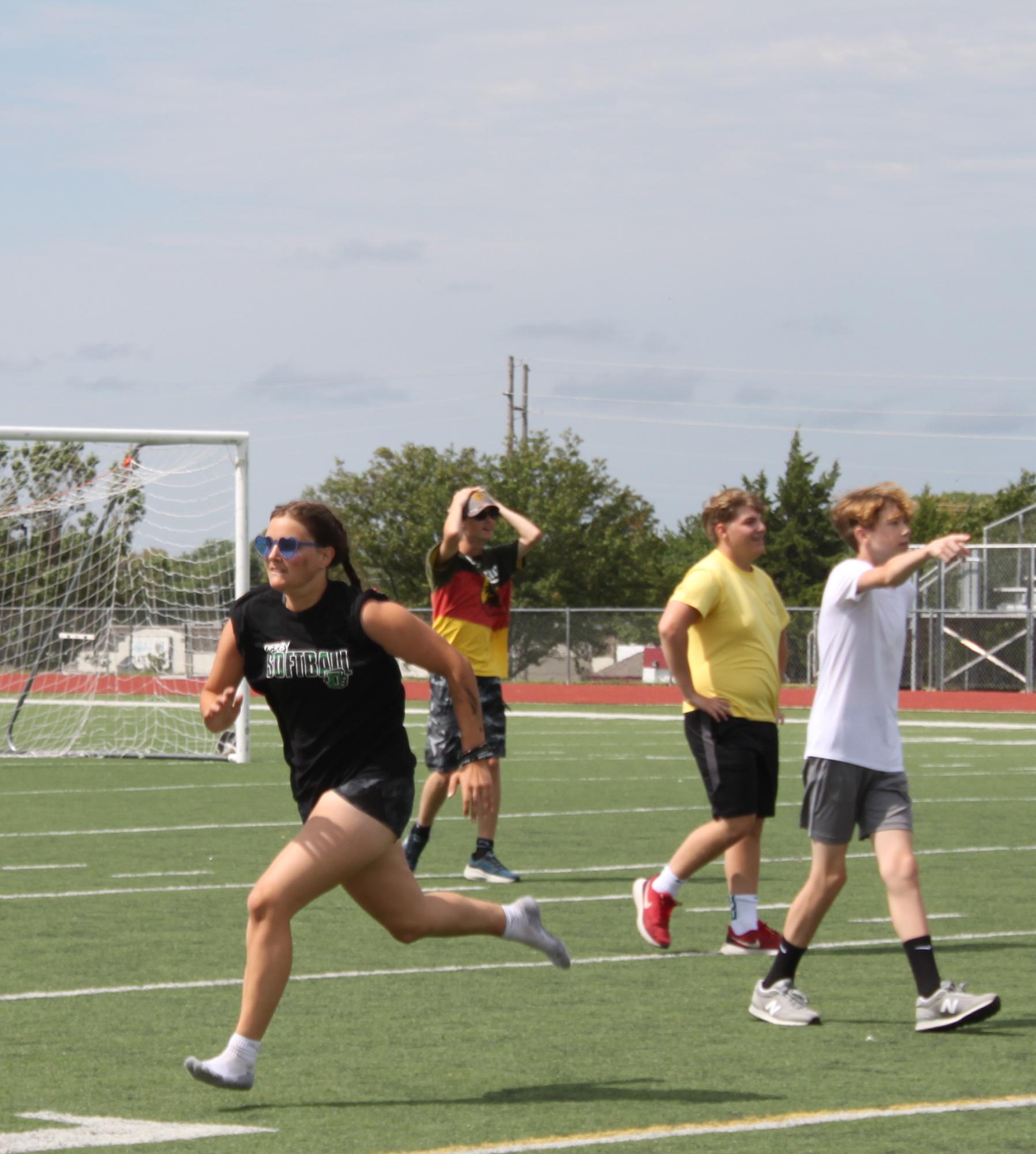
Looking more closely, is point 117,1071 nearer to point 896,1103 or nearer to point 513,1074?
point 513,1074

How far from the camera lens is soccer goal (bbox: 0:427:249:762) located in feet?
73.3

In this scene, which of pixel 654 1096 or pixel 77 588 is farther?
pixel 77 588

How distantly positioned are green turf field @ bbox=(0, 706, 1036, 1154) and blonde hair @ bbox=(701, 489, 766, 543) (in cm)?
184

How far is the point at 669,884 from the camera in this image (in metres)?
8.78

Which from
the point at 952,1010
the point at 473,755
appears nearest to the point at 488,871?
the point at 952,1010

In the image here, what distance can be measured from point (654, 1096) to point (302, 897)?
45.9 inches

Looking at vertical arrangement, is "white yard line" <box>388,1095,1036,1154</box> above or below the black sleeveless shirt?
below

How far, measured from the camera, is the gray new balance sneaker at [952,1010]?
22.5 feet

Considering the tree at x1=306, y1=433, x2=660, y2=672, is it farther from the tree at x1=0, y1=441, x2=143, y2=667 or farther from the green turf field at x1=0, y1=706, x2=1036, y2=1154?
the green turf field at x1=0, y1=706, x2=1036, y2=1154

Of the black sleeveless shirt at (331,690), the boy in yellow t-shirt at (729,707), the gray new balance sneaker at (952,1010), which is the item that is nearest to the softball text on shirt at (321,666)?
the black sleeveless shirt at (331,690)

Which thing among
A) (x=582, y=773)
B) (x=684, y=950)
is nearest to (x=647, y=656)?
(x=582, y=773)

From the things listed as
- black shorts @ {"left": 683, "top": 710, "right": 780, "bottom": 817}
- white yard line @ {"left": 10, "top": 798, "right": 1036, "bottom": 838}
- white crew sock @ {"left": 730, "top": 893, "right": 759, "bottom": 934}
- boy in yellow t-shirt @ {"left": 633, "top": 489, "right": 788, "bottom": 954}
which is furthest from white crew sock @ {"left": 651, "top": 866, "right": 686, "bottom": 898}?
white yard line @ {"left": 10, "top": 798, "right": 1036, "bottom": 838}

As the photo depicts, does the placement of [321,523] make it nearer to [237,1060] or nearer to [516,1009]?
[237,1060]

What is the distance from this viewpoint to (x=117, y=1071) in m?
6.26
